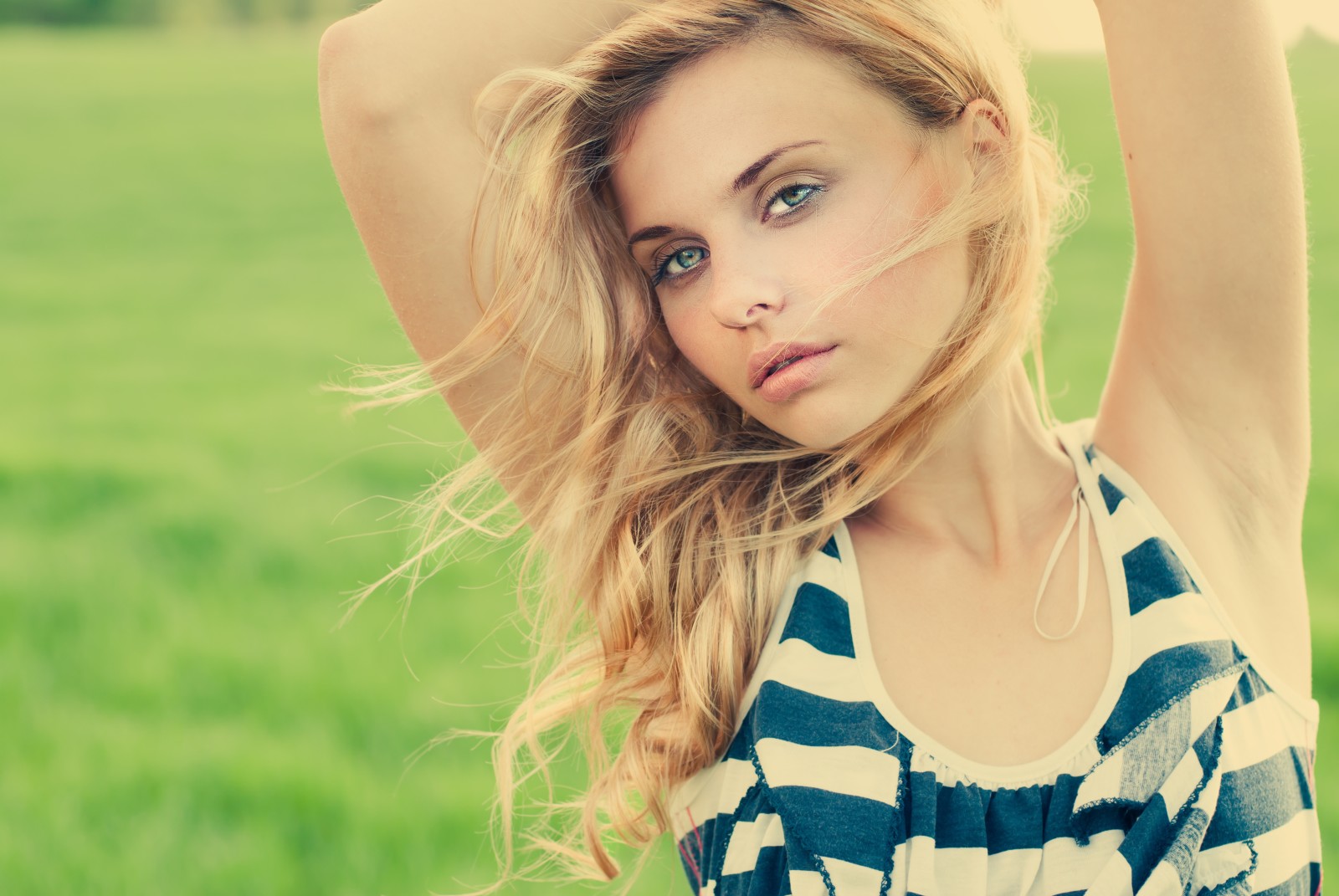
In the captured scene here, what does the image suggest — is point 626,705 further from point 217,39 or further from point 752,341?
point 217,39

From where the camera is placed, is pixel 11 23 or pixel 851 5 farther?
pixel 11 23

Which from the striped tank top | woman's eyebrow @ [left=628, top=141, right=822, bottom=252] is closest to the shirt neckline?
the striped tank top

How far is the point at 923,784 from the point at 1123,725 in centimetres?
30

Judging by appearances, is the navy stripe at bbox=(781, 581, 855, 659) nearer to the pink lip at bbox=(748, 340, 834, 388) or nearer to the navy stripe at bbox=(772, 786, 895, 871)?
the navy stripe at bbox=(772, 786, 895, 871)

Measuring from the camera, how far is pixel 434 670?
4227mm

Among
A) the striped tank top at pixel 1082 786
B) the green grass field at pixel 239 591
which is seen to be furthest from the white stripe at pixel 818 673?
the green grass field at pixel 239 591

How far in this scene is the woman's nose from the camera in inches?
68.9

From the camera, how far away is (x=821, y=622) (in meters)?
1.94

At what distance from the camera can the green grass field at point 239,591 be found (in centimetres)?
337

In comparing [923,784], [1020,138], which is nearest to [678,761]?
[923,784]

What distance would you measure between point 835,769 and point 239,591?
3589 millimetres

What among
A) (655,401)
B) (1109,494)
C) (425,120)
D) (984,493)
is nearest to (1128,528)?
(1109,494)

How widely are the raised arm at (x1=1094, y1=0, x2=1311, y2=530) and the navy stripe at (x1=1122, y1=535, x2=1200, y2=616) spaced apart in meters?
0.12

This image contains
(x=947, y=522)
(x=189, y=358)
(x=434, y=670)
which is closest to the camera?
(x=947, y=522)
